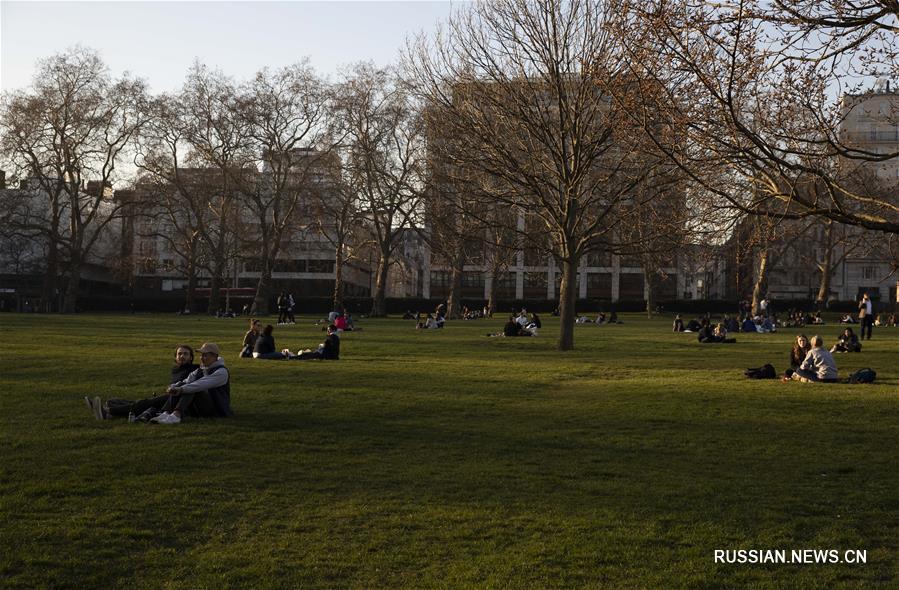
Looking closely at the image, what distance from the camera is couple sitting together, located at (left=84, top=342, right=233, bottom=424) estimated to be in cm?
1320

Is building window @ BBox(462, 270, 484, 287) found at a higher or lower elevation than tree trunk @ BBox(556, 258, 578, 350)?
higher

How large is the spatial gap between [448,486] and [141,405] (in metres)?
6.16

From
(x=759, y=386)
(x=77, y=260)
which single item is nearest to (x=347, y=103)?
(x=77, y=260)

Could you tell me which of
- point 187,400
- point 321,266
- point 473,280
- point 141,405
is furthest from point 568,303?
point 321,266

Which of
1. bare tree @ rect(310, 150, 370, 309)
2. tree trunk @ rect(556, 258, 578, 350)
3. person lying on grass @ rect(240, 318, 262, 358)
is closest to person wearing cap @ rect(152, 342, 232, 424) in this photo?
person lying on grass @ rect(240, 318, 262, 358)

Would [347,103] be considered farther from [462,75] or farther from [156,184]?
[462,75]

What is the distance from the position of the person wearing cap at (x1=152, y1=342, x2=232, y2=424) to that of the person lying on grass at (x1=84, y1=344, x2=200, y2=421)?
0.60ft

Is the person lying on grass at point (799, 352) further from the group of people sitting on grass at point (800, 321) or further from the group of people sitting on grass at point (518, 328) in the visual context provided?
the group of people sitting on grass at point (800, 321)

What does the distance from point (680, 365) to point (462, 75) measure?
1149 cm

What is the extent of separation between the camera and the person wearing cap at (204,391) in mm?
13289

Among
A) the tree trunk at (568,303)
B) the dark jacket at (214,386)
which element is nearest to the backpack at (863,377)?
the tree trunk at (568,303)

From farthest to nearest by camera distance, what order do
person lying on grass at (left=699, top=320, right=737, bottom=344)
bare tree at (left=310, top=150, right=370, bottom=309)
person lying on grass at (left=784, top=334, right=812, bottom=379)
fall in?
bare tree at (left=310, top=150, right=370, bottom=309)
person lying on grass at (left=699, top=320, right=737, bottom=344)
person lying on grass at (left=784, top=334, right=812, bottom=379)

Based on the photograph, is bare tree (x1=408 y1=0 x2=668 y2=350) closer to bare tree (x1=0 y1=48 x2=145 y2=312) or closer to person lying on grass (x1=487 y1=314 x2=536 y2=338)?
person lying on grass (x1=487 y1=314 x2=536 y2=338)

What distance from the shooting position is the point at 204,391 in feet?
44.2
